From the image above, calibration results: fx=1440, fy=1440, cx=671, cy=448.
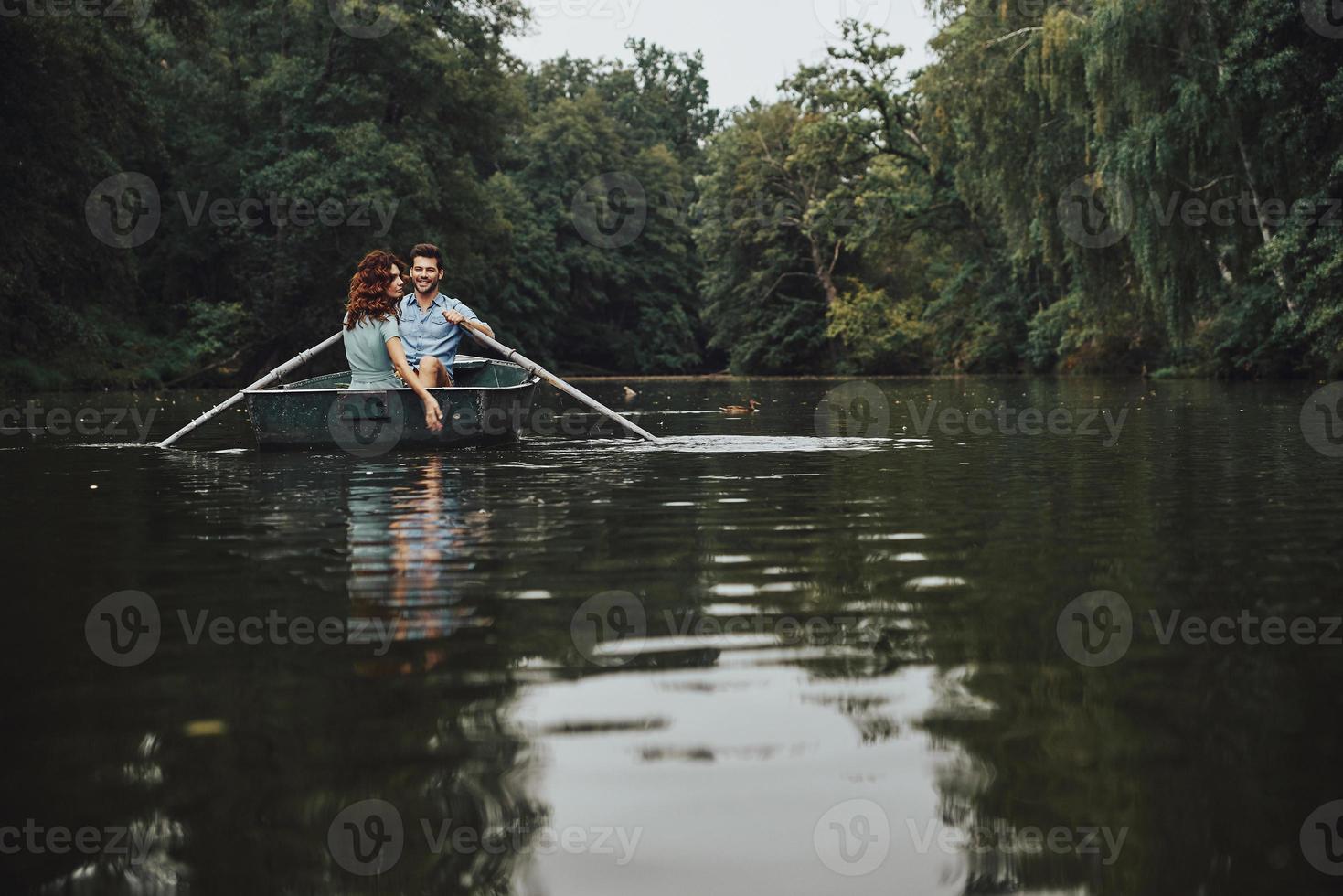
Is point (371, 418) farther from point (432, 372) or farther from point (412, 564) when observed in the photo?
point (412, 564)

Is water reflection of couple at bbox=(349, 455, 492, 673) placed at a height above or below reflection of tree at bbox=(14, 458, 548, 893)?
above

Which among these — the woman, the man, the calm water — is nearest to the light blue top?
the woman

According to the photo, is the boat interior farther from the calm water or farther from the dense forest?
the dense forest

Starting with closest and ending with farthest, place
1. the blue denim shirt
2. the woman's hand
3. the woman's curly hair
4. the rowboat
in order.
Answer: the woman's hand, the rowboat, the woman's curly hair, the blue denim shirt

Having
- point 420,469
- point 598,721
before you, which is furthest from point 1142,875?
point 420,469

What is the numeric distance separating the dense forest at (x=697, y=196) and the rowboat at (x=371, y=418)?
15366 mm

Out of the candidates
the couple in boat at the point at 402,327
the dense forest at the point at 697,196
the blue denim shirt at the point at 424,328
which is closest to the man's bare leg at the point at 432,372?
the couple in boat at the point at 402,327

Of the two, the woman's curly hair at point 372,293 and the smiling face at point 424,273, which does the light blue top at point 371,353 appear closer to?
the woman's curly hair at point 372,293

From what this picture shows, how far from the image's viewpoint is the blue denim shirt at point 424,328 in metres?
12.8

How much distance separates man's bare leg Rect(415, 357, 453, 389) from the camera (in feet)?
41.2

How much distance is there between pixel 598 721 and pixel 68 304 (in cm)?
3455

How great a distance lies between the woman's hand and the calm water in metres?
3.86

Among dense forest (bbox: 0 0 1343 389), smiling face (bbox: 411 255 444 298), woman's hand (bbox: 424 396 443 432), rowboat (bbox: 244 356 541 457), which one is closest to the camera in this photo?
woman's hand (bbox: 424 396 443 432)

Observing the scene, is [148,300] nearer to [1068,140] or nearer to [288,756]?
[1068,140]
